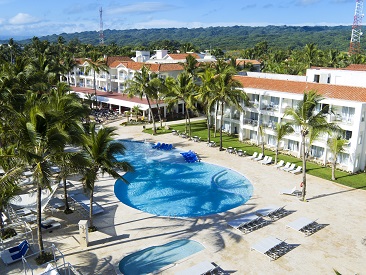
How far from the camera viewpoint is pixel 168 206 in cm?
2345

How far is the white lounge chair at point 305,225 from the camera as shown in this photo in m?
19.5

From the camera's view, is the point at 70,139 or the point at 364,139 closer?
the point at 70,139

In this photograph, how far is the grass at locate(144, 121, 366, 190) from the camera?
2788 centimetres

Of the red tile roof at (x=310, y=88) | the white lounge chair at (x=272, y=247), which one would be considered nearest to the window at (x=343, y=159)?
the red tile roof at (x=310, y=88)

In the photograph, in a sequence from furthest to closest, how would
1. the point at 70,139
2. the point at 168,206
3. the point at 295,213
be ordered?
the point at 168,206 < the point at 295,213 < the point at 70,139

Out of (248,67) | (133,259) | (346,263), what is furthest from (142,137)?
(248,67)

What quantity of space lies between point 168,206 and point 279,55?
7864 cm

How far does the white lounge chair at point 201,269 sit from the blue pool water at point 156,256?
149cm

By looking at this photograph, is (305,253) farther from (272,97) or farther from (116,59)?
(116,59)

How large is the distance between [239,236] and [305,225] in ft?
13.7

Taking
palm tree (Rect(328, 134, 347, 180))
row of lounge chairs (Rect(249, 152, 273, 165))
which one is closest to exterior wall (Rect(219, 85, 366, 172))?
palm tree (Rect(328, 134, 347, 180))

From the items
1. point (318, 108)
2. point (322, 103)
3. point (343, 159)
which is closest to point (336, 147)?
point (343, 159)

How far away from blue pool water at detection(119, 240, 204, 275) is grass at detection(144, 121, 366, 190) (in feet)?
52.5

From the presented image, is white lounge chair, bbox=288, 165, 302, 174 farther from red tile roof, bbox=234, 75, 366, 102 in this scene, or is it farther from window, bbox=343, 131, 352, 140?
red tile roof, bbox=234, 75, 366, 102
